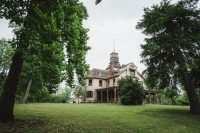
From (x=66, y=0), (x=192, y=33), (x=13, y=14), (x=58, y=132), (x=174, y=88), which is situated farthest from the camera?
(x=174, y=88)

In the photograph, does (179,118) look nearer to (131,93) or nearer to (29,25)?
(29,25)

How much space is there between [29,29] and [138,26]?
1707 cm

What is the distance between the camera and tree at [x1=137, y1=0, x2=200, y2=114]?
68.7 feet

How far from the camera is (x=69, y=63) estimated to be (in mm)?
15734

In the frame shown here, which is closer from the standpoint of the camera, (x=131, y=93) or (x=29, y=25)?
(x=29, y=25)

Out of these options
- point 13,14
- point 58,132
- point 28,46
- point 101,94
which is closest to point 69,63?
point 28,46

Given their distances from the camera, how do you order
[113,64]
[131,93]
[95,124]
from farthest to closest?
[113,64] < [131,93] < [95,124]

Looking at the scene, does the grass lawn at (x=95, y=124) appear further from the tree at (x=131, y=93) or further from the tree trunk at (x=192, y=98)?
the tree at (x=131, y=93)

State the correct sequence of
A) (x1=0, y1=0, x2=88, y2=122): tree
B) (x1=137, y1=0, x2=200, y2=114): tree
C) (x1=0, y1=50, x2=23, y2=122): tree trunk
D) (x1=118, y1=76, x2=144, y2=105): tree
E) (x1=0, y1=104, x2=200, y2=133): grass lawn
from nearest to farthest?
(x1=0, y1=104, x2=200, y2=133): grass lawn, (x1=0, y1=0, x2=88, y2=122): tree, (x1=0, y1=50, x2=23, y2=122): tree trunk, (x1=137, y1=0, x2=200, y2=114): tree, (x1=118, y1=76, x2=144, y2=105): tree

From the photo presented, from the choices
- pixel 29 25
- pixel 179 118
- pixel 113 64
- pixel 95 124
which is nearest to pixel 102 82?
pixel 113 64

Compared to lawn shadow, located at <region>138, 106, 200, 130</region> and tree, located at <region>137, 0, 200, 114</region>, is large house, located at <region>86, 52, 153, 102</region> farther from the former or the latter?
lawn shadow, located at <region>138, 106, 200, 130</region>

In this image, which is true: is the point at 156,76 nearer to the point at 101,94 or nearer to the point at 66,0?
the point at 66,0

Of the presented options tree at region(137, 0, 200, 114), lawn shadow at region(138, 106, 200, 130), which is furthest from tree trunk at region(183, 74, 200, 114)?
lawn shadow at region(138, 106, 200, 130)

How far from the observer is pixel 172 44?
21.0 metres
